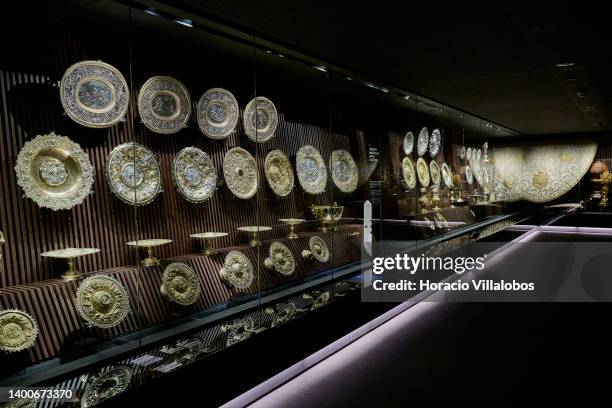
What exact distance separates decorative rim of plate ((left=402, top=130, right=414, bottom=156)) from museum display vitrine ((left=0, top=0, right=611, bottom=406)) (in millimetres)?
411

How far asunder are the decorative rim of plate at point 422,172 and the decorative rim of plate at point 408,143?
31 cm

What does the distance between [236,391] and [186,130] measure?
5.53ft

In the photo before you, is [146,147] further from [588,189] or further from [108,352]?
[588,189]

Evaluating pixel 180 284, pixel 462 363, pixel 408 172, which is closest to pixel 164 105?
pixel 180 284

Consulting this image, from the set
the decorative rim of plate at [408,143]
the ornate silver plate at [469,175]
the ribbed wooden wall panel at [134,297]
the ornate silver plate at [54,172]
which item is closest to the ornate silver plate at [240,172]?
the ribbed wooden wall panel at [134,297]

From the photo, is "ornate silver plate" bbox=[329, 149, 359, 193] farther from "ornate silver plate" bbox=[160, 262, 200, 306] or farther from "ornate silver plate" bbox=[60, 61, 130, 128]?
"ornate silver plate" bbox=[60, 61, 130, 128]

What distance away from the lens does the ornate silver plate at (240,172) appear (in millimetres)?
3244

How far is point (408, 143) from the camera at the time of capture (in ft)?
16.9

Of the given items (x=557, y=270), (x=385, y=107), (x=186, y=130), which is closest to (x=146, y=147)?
(x=186, y=130)

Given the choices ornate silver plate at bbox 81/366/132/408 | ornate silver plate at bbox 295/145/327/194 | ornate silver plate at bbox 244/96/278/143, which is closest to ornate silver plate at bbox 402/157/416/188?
ornate silver plate at bbox 295/145/327/194

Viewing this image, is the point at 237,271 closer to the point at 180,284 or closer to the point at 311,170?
the point at 180,284

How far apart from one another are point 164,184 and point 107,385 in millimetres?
1449

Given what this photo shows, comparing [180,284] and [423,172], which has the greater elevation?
[423,172]

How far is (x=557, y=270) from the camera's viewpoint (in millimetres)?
5621
